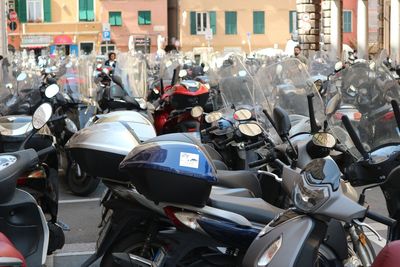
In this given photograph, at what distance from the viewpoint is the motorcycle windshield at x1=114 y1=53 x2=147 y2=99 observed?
11.3 metres

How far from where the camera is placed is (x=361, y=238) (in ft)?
11.7

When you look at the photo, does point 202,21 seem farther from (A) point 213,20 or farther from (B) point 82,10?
(B) point 82,10

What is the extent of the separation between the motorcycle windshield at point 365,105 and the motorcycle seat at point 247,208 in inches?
30.4

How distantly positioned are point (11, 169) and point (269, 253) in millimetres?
1624

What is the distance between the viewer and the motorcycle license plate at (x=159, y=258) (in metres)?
4.04

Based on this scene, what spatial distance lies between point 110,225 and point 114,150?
1.56 feet

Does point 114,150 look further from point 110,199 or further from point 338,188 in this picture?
point 338,188

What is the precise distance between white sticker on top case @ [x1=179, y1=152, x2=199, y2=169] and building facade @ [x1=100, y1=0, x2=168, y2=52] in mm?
52067

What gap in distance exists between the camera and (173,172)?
12.7 ft

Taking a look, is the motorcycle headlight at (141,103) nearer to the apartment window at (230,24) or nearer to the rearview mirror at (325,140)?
the rearview mirror at (325,140)

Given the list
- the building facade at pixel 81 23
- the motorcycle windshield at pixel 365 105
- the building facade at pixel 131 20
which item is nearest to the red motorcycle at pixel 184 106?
the motorcycle windshield at pixel 365 105

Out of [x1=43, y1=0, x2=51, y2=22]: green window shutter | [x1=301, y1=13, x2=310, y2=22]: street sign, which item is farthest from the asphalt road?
[x1=43, y1=0, x2=51, y2=22]: green window shutter

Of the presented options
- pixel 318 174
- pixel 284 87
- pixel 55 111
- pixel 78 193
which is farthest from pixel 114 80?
pixel 318 174

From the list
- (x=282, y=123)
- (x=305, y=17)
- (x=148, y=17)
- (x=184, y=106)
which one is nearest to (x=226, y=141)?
(x=282, y=123)
